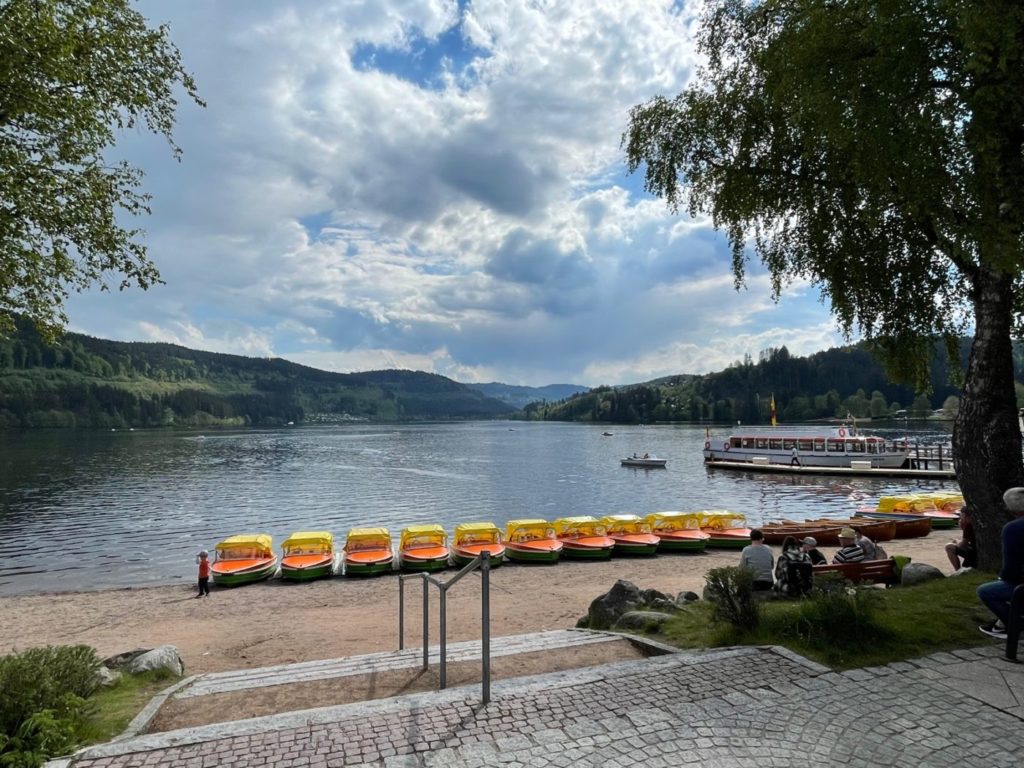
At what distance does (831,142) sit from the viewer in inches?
353

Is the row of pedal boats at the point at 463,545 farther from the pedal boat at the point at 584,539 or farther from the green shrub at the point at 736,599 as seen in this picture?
the green shrub at the point at 736,599

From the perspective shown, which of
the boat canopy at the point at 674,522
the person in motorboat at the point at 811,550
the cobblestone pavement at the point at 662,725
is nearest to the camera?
the cobblestone pavement at the point at 662,725

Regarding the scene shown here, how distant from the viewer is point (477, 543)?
2564 centimetres

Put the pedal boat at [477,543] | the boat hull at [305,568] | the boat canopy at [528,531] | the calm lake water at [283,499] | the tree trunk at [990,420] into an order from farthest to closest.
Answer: the calm lake water at [283,499], the boat canopy at [528,531], the pedal boat at [477,543], the boat hull at [305,568], the tree trunk at [990,420]

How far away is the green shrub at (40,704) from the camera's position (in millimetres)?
4945

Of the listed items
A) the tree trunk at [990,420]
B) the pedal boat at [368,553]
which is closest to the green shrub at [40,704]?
the tree trunk at [990,420]

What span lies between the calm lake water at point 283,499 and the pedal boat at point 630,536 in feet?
49.7

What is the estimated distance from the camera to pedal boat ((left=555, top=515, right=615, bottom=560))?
84.4ft

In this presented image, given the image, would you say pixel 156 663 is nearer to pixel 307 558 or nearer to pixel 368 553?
pixel 307 558

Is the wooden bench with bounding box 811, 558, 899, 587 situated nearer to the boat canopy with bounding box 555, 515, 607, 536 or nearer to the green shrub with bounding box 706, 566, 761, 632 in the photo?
the green shrub with bounding box 706, 566, 761, 632

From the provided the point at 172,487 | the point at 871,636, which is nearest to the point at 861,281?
the point at 871,636

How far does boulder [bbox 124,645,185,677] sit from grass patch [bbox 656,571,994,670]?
778cm

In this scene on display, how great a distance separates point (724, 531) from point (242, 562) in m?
21.9

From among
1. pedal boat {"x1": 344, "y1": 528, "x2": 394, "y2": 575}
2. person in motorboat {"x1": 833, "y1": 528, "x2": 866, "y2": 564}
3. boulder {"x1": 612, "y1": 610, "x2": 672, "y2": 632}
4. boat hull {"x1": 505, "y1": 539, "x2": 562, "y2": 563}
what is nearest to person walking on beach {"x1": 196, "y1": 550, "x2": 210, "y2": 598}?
pedal boat {"x1": 344, "y1": 528, "x2": 394, "y2": 575}
